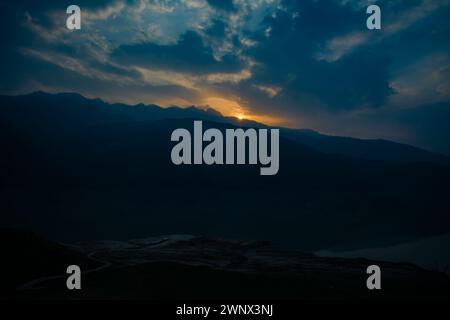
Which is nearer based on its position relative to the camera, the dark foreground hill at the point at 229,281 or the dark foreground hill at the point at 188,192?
the dark foreground hill at the point at 229,281

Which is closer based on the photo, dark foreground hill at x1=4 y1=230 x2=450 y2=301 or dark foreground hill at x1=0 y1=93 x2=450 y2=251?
dark foreground hill at x1=4 y1=230 x2=450 y2=301

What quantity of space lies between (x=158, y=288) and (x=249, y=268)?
11.3 metres

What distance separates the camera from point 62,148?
140 m

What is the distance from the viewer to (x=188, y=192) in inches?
4798

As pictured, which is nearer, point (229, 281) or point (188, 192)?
point (229, 281)

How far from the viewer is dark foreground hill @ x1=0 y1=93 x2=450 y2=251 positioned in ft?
283

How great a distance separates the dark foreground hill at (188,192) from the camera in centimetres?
8612
